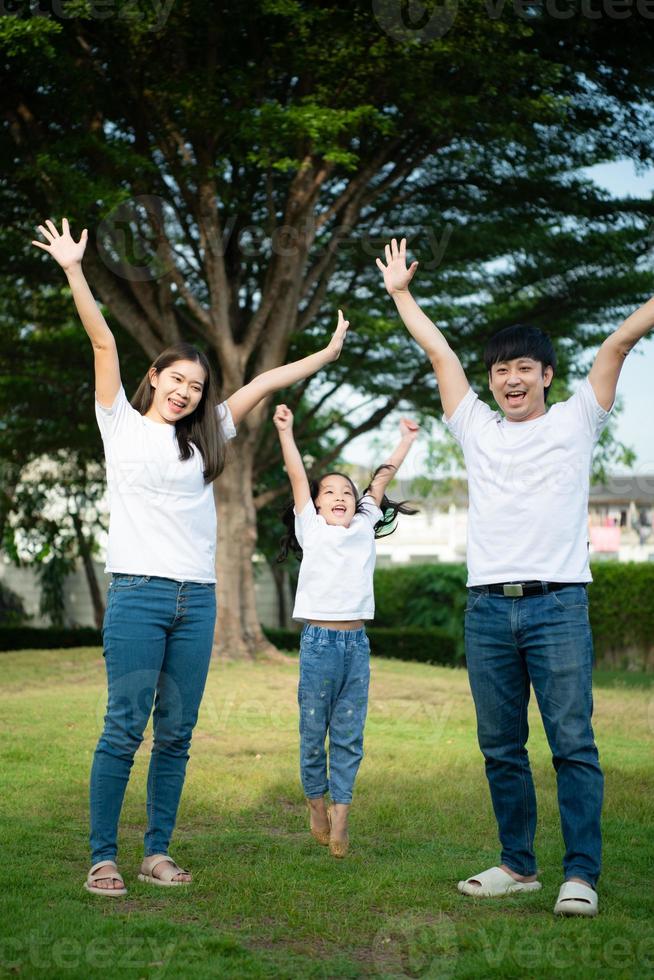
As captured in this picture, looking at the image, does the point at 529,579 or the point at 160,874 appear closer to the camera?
the point at 529,579

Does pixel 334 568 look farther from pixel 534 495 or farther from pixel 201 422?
pixel 534 495

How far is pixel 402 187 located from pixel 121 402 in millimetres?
12135

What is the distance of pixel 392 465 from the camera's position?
5.64m

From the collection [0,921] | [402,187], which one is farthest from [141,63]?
[0,921]

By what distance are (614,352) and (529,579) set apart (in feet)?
2.92

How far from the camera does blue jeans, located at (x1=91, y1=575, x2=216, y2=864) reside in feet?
13.2

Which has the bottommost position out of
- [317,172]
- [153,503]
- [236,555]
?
[236,555]

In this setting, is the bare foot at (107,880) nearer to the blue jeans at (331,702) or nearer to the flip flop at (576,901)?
the blue jeans at (331,702)

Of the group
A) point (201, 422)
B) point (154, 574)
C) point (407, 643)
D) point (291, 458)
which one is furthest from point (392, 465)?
point (407, 643)

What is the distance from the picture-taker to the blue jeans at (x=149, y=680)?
4023 millimetres

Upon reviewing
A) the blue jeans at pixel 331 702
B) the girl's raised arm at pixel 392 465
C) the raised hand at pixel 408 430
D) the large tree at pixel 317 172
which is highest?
the large tree at pixel 317 172

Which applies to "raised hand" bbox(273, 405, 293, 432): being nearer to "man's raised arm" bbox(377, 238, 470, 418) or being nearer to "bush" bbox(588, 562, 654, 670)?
"man's raised arm" bbox(377, 238, 470, 418)

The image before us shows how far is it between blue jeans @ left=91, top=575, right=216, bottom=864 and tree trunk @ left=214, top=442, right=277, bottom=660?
9.93m

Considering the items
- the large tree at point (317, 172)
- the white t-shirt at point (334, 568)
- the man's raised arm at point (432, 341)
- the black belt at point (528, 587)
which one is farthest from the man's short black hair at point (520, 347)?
the large tree at point (317, 172)
